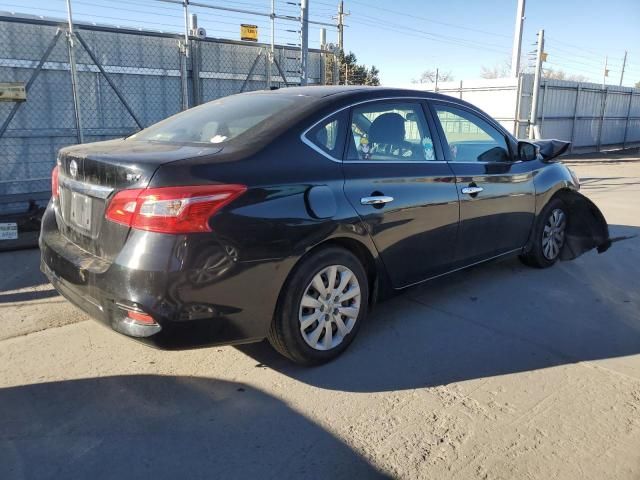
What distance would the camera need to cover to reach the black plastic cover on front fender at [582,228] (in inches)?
219

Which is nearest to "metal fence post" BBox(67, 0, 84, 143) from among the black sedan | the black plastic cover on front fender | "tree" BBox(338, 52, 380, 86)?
the black sedan

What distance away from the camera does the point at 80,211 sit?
3053 mm

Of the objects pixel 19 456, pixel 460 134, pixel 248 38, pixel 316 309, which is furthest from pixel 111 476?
pixel 248 38

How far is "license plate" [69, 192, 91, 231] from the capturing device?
2.97m

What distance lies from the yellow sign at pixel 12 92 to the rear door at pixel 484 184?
17.8 feet

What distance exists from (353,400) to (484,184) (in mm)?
2247

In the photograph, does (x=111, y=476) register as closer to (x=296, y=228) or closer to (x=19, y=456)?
(x=19, y=456)

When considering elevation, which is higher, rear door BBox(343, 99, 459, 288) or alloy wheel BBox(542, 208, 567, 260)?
rear door BBox(343, 99, 459, 288)

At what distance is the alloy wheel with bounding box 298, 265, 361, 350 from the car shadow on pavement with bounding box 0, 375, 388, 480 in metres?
0.49

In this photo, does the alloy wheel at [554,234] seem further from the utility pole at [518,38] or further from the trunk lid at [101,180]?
the utility pole at [518,38]

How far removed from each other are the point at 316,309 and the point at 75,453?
1466mm

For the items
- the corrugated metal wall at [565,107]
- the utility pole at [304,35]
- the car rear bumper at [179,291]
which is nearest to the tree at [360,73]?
the corrugated metal wall at [565,107]

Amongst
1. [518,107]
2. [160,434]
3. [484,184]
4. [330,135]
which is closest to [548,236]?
[484,184]

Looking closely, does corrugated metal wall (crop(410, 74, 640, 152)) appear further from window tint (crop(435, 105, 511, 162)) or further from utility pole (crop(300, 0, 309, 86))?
window tint (crop(435, 105, 511, 162))
